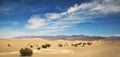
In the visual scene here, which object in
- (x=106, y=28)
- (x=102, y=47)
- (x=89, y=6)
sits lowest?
(x=102, y=47)

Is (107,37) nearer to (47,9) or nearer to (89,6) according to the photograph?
(89,6)

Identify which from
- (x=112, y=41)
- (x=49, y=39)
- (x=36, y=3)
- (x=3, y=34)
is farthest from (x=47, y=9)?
(x=112, y=41)

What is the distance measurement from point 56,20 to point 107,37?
1.17 meters

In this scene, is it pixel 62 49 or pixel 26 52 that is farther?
pixel 62 49

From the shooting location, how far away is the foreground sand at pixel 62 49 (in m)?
5.46

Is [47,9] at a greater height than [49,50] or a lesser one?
greater

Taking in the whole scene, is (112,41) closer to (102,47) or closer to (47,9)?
(102,47)

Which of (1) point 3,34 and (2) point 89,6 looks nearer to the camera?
(2) point 89,6

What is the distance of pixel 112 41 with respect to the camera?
214 inches

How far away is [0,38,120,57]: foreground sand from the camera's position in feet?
17.9

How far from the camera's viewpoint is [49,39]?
5.65 metres

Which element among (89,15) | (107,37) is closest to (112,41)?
(107,37)

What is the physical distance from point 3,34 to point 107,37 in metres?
2.34

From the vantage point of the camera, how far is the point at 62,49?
5719 millimetres
